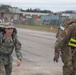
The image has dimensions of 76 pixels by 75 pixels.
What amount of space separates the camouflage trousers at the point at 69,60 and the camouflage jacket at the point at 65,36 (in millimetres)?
180

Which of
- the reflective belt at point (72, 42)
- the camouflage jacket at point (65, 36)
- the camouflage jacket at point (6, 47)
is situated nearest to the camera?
the camouflage jacket at point (65, 36)

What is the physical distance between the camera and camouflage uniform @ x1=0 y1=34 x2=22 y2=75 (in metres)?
7.10

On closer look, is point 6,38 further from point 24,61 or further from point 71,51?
point 24,61

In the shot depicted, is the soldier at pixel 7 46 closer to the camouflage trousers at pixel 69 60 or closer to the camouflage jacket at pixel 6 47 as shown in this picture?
the camouflage jacket at pixel 6 47

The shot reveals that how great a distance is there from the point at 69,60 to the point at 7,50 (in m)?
1.29

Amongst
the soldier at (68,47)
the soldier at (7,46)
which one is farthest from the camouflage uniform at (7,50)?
the soldier at (68,47)

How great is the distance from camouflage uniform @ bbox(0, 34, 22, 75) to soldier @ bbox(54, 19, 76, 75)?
863 mm

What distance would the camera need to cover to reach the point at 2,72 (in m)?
7.46

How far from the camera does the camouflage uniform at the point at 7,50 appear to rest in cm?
710

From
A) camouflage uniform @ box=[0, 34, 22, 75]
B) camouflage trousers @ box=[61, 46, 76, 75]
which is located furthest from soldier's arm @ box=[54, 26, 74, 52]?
camouflage uniform @ box=[0, 34, 22, 75]

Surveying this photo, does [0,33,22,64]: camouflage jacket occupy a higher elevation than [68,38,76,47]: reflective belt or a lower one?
lower

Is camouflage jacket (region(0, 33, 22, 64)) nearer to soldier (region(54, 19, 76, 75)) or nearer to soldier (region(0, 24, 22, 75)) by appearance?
soldier (region(0, 24, 22, 75))

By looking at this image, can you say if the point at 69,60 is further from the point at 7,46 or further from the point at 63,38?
the point at 7,46

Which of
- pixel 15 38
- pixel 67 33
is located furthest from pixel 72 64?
pixel 15 38
